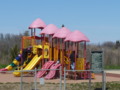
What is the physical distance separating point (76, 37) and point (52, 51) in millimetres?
3439

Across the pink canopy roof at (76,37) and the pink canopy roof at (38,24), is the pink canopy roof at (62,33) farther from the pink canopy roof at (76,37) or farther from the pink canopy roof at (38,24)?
the pink canopy roof at (38,24)

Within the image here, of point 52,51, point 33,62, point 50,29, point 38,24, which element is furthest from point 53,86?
point 38,24

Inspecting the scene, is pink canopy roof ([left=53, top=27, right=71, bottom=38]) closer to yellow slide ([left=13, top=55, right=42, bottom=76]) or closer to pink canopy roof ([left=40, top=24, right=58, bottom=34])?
pink canopy roof ([left=40, top=24, right=58, bottom=34])

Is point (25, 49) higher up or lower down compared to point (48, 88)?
higher up

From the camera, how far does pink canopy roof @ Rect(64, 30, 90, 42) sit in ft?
72.5

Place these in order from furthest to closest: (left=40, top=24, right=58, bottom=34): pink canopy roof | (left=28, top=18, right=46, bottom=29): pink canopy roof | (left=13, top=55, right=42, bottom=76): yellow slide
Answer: (left=28, top=18, right=46, bottom=29): pink canopy roof → (left=40, top=24, right=58, bottom=34): pink canopy roof → (left=13, top=55, right=42, bottom=76): yellow slide

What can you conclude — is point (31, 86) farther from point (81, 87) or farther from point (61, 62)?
point (61, 62)

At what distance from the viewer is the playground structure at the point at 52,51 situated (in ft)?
73.5

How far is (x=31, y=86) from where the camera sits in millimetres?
18172

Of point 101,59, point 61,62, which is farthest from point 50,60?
point 101,59

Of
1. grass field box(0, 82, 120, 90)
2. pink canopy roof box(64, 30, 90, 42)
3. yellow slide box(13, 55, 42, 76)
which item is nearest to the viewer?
grass field box(0, 82, 120, 90)

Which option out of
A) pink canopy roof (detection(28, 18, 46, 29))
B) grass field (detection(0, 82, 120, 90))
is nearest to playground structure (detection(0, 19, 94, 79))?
pink canopy roof (detection(28, 18, 46, 29))

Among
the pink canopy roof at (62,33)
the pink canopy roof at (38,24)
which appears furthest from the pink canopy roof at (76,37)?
the pink canopy roof at (38,24)

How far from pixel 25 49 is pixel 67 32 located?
475 cm
